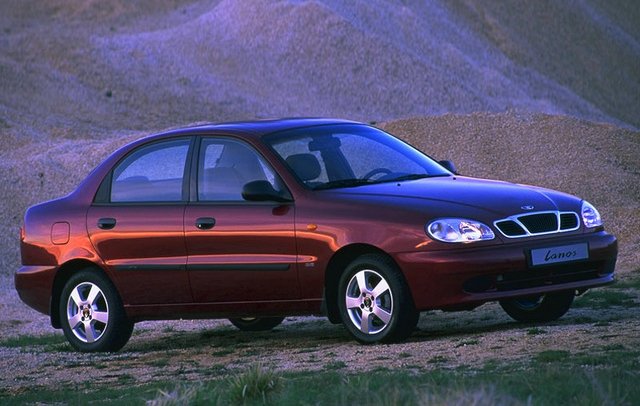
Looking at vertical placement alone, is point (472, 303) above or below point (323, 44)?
below

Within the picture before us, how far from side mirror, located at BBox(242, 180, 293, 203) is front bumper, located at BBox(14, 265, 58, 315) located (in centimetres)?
195

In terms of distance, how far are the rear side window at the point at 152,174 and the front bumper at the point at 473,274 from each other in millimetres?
2021

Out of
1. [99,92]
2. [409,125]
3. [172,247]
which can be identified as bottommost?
[172,247]

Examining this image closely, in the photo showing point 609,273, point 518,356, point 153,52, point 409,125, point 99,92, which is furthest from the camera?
point 153,52

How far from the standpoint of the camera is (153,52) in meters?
37.9

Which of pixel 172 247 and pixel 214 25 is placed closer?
pixel 172 247

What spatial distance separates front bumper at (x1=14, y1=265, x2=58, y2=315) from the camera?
10.6 meters

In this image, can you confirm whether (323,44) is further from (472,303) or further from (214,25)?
(472,303)

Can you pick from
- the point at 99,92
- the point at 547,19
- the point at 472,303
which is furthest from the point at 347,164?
the point at 547,19

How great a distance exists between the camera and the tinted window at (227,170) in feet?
32.0

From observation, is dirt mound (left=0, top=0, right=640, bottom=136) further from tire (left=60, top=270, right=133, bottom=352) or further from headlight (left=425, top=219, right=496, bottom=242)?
headlight (left=425, top=219, right=496, bottom=242)

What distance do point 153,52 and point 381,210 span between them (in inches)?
1161

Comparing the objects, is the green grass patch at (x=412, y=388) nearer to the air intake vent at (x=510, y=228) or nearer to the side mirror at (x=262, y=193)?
the air intake vent at (x=510, y=228)

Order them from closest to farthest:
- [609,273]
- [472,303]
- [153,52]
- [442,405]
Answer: [442,405], [472,303], [609,273], [153,52]
